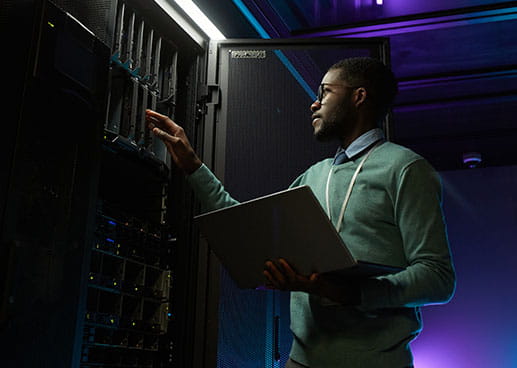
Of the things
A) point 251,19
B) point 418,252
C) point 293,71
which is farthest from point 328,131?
point 251,19

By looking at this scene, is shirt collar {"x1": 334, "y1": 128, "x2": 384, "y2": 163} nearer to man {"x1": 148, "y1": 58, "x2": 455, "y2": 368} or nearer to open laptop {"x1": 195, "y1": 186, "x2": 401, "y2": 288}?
man {"x1": 148, "y1": 58, "x2": 455, "y2": 368}

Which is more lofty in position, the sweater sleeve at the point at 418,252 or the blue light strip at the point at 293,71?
the blue light strip at the point at 293,71

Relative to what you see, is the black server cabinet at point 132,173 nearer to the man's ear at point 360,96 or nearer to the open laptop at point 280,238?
the open laptop at point 280,238

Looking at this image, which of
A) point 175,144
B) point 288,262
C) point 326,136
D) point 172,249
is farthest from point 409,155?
point 172,249

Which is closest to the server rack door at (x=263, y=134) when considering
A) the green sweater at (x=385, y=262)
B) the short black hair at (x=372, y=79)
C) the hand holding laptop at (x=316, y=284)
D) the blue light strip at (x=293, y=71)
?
the blue light strip at (x=293, y=71)

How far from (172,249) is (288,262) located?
1.06 meters

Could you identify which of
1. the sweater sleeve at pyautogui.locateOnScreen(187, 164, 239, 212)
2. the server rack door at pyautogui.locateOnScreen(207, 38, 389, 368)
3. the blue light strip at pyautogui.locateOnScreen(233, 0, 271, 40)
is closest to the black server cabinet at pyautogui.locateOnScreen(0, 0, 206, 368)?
the server rack door at pyautogui.locateOnScreen(207, 38, 389, 368)

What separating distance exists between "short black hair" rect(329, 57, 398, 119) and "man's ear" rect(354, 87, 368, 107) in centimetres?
2

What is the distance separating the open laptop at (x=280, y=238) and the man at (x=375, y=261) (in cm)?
4

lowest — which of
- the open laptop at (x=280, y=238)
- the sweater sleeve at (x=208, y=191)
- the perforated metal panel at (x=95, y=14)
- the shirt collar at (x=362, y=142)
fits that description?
the open laptop at (x=280, y=238)

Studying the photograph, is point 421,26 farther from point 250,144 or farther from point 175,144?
point 175,144

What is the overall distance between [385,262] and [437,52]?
130 inches

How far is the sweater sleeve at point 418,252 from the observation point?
1.30 m

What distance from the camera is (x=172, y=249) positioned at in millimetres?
2316
